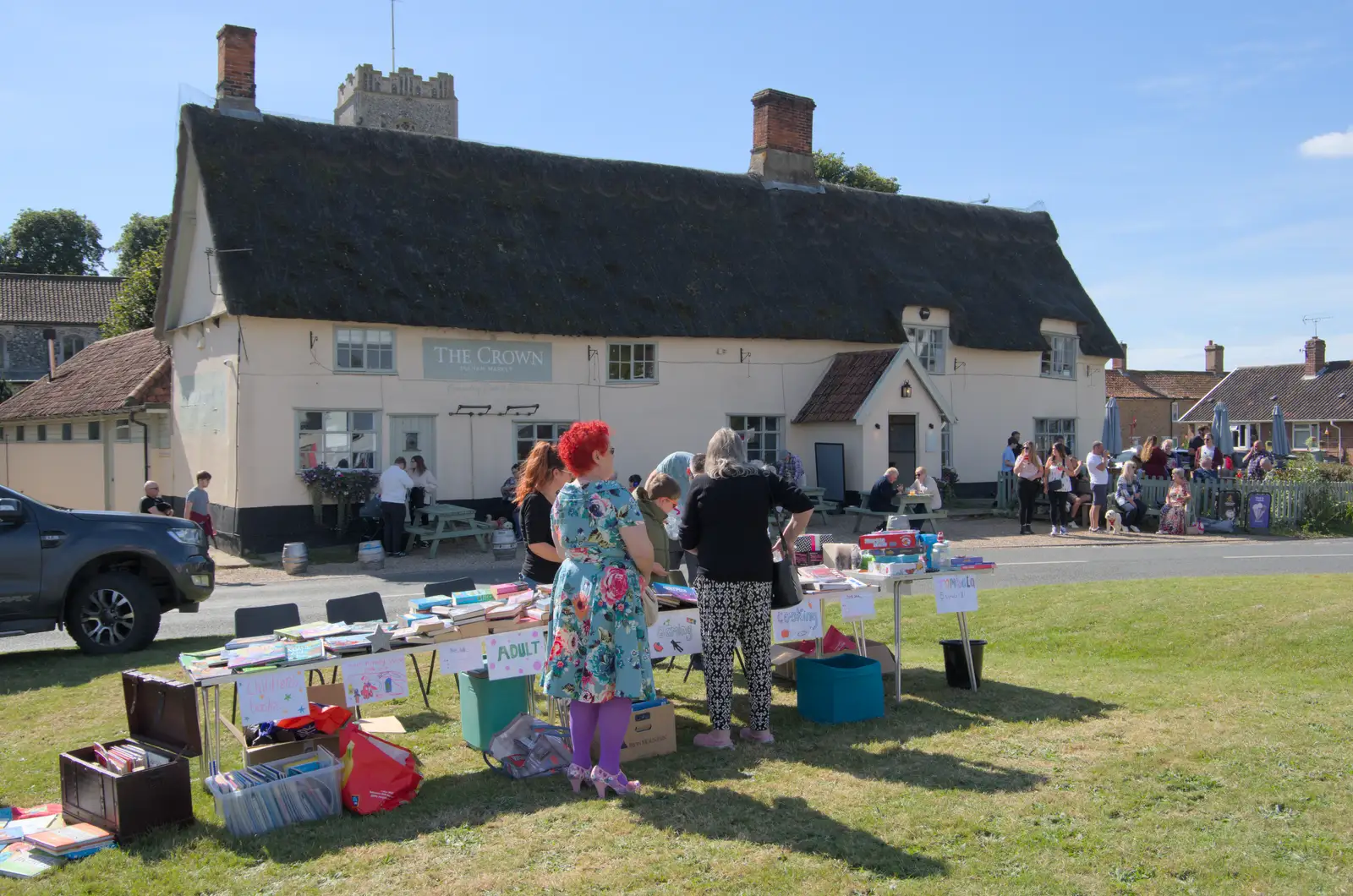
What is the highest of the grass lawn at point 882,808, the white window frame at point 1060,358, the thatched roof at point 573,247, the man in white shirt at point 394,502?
the thatched roof at point 573,247

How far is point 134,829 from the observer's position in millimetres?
5035

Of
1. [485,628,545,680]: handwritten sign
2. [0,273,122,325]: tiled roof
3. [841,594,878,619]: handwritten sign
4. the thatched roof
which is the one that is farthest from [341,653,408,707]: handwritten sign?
[0,273,122,325]: tiled roof

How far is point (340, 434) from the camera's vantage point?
18.5m

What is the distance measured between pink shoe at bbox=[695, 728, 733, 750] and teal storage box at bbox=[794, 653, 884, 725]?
0.85 metres

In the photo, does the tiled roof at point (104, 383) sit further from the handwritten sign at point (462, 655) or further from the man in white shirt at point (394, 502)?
the handwritten sign at point (462, 655)

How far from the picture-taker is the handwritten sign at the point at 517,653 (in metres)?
6.15

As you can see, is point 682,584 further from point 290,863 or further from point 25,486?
point 25,486

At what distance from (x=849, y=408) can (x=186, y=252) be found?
44.5 feet

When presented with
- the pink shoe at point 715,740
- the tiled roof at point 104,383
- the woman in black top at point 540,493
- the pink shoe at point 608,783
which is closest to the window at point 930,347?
the tiled roof at point 104,383

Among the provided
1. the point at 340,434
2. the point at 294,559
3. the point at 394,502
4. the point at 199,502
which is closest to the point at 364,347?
the point at 340,434

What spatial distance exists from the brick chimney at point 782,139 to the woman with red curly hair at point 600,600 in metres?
20.6

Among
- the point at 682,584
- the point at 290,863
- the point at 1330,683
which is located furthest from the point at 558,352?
the point at 290,863

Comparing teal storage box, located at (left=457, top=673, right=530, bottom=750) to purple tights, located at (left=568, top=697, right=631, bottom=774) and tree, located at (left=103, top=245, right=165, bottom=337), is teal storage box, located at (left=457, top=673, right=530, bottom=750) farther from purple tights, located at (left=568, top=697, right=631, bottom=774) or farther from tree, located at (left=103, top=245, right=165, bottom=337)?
tree, located at (left=103, top=245, right=165, bottom=337)

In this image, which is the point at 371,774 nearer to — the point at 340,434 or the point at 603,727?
the point at 603,727
